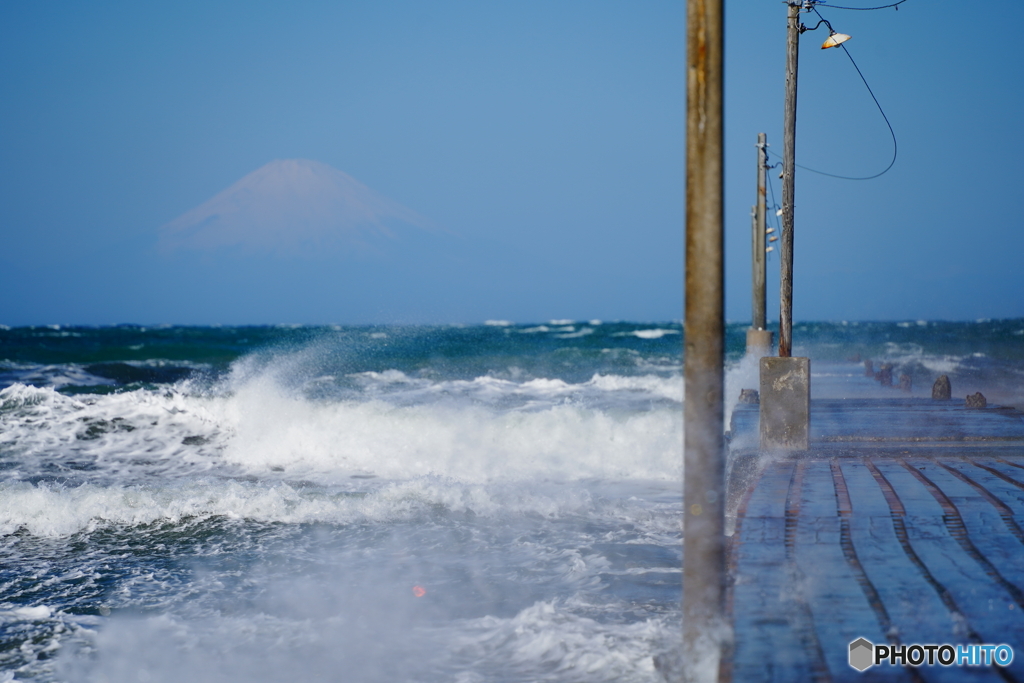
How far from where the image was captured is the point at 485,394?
85.8 feet

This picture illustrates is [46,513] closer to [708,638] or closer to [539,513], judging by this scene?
[539,513]

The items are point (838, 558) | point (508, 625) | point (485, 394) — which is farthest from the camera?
point (485, 394)

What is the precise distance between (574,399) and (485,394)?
3329 mm

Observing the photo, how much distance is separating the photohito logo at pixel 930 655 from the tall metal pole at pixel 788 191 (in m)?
5.65

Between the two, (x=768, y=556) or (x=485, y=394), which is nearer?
(x=768, y=556)

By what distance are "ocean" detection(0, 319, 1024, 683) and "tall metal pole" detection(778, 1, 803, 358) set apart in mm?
2739

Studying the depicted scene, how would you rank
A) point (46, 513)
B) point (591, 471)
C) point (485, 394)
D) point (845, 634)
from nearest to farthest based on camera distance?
point (845, 634)
point (46, 513)
point (591, 471)
point (485, 394)

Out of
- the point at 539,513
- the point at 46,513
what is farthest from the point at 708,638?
the point at 46,513

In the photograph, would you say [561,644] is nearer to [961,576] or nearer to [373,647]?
[373,647]

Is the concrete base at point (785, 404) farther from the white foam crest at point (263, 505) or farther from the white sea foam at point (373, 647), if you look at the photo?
the white sea foam at point (373, 647)

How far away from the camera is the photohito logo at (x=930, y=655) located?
327cm

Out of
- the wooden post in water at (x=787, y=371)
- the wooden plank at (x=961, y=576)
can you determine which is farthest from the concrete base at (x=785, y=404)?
the wooden plank at (x=961, y=576)

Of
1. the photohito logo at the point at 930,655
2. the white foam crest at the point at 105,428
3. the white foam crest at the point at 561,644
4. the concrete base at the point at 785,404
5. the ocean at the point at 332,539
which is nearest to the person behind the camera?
the photohito logo at the point at 930,655

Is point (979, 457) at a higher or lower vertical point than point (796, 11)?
lower
